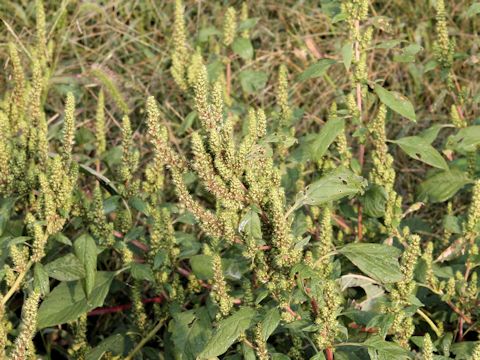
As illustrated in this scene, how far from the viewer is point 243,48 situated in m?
3.40

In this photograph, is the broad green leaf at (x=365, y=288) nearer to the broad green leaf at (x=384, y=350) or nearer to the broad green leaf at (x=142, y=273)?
the broad green leaf at (x=384, y=350)

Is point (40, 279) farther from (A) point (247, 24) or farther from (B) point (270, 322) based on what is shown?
(A) point (247, 24)

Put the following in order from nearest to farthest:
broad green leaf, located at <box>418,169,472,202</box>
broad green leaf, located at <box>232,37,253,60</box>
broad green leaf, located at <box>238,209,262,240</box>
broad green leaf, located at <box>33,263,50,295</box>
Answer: broad green leaf, located at <box>238,209,262,240</box> < broad green leaf, located at <box>33,263,50,295</box> < broad green leaf, located at <box>418,169,472,202</box> < broad green leaf, located at <box>232,37,253,60</box>

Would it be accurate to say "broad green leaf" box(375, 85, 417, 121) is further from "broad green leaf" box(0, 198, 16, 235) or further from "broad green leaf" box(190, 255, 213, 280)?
"broad green leaf" box(0, 198, 16, 235)

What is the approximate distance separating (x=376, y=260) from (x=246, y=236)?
36cm

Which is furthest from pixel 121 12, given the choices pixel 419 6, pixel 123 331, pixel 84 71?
pixel 123 331

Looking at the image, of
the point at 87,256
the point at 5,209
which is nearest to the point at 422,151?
the point at 87,256

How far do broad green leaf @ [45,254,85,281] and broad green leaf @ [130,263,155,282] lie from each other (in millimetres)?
210

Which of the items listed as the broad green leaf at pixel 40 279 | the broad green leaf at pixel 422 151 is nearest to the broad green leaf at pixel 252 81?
the broad green leaf at pixel 422 151

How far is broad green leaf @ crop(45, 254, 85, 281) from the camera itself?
103 inches

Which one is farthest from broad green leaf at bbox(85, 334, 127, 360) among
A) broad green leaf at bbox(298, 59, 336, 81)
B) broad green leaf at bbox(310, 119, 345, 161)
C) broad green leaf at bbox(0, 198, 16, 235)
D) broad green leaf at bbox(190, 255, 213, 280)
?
broad green leaf at bbox(298, 59, 336, 81)

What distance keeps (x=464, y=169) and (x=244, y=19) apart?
47.2 inches

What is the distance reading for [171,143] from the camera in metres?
4.05

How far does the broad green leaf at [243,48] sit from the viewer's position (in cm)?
338
